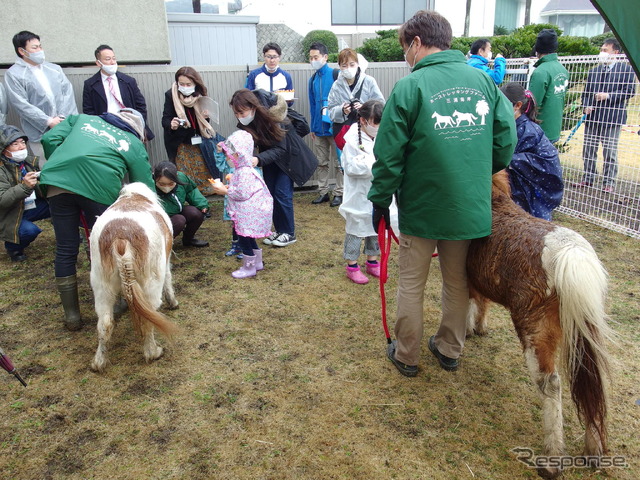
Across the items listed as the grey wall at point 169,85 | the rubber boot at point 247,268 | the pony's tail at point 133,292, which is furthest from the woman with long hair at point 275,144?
the grey wall at point 169,85

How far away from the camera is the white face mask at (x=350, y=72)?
581 cm

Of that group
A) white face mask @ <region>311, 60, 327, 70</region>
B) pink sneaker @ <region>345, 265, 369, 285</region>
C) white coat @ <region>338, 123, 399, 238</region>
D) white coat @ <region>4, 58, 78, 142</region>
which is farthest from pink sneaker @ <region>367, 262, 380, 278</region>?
white coat @ <region>4, 58, 78, 142</region>

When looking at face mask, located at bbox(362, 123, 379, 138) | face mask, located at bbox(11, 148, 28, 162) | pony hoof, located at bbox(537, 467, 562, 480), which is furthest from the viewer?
face mask, located at bbox(11, 148, 28, 162)

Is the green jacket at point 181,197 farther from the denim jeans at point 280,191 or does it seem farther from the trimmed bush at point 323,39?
the trimmed bush at point 323,39

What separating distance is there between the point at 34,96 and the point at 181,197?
2315mm

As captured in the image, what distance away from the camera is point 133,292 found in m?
2.89

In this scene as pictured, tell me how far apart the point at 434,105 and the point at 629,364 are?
7.32 feet

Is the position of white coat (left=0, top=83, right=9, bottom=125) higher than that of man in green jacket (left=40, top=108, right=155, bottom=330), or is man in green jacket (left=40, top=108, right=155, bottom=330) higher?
white coat (left=0, top=83, right=9, bottom=125)

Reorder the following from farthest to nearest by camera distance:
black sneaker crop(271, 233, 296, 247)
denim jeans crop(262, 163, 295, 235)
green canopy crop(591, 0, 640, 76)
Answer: black sneaker crop(271, 233, 296, 247), denim jeans crop(262, 163, 295, 235), green canopy crop(591, 0, 640, 76)

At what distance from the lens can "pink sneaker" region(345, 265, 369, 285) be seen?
441cm

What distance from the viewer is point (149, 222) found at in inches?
125

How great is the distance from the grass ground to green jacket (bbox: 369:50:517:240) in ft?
3.54

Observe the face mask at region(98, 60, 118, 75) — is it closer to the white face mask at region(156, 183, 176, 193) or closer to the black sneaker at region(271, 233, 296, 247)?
the white face mask at region(156, 183, 176, 193)

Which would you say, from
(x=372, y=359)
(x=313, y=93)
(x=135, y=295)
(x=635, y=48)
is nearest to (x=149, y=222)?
(x=135, y=295)
